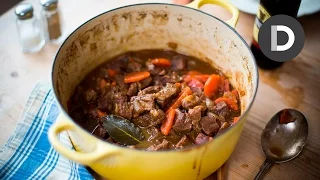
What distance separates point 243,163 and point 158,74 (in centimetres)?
42

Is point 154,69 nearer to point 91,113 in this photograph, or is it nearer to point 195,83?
point 195,83

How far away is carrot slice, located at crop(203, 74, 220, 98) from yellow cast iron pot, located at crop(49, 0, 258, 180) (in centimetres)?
5

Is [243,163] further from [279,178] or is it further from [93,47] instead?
[93,47]

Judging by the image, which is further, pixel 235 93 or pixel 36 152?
pixel 235 93

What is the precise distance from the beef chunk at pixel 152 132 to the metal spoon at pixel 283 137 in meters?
0.32

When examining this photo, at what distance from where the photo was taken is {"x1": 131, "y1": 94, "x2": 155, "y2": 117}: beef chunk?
1.24 meters

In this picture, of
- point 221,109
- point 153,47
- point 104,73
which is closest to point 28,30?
point 104,73

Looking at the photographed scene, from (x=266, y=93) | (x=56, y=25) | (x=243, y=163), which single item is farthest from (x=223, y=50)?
(x=56, y=25)

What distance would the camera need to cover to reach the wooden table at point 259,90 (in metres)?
1.22

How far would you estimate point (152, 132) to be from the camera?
121 cm

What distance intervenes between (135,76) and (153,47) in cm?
19

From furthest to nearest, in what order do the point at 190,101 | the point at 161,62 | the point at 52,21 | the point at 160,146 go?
the point at 52,21 < the point at 161,62 < the point at 190,101 < the point at 160,146

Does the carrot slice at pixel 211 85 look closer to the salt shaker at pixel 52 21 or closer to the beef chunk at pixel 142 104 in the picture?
the beef chunk at pixel 142 104

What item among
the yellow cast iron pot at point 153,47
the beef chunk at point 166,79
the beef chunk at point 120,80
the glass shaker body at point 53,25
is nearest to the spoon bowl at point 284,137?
the yellow cast iron pot at point 153,47
